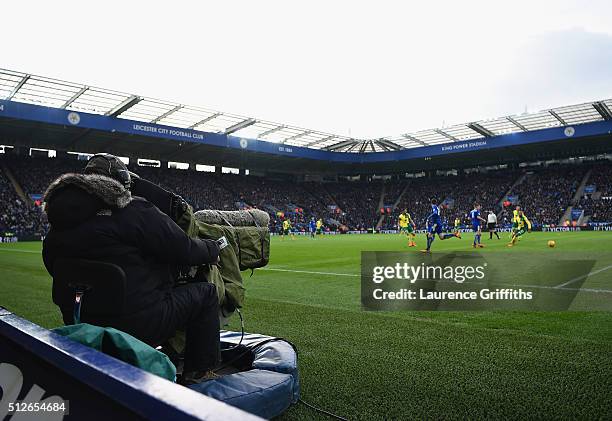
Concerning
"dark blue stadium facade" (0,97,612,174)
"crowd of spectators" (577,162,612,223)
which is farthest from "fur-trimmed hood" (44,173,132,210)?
"crowd of spectators" (577,162,612,223)

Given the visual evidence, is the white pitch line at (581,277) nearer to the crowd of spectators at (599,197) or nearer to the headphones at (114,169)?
the headphones at (114,169)

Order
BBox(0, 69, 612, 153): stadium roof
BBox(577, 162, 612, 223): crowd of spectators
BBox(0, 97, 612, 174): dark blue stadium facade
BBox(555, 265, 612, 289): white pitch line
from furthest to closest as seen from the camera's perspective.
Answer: BBox(577, 162, 612, 223): crowd of spectators → BBox(0, 97, 612, 174): dark blue stadium facade → BBox(0, 69, 612, 153): stadium roof → BBox(555, 265, 612, 289): white pitch line

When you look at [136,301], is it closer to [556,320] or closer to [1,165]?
[556,320]

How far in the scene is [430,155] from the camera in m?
41.8

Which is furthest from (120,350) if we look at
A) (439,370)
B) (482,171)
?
(482,171)

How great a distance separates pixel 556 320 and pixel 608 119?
33.9 m

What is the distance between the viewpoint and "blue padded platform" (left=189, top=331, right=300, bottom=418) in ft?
7.95

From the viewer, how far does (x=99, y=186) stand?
7.13ft

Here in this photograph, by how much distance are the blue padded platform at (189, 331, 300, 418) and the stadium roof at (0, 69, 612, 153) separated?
83.7 ft

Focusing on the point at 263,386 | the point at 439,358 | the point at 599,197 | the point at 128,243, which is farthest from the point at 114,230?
the point at 599,197

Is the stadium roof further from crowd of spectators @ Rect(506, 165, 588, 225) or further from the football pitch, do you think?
the football pitch

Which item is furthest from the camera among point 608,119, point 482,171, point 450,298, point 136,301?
point 482,171

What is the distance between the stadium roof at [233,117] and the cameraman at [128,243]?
25.2 m

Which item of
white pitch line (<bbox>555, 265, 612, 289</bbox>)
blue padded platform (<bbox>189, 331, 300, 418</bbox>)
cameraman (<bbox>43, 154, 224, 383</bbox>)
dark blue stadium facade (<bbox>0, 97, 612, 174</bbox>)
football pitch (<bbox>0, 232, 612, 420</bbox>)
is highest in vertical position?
dark blue stadium facade (<bbox>0, 97, 612, 174</bbox>)
